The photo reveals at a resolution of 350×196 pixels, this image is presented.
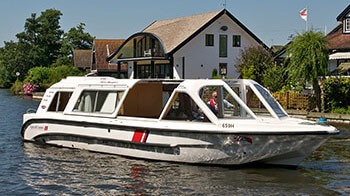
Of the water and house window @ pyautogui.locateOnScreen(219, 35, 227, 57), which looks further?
house window @ pyautogui.locateOnScreen(219, 35, 227, 57)

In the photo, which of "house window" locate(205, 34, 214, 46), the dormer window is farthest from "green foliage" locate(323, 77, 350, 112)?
"house window" locate(205, 34, 214, 46)

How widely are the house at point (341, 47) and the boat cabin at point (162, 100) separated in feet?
79.9

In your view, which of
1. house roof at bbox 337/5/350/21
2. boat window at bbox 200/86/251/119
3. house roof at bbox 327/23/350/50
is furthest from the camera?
house roof at bbox 337/5/350/21

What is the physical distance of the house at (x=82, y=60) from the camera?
84500 millimetres

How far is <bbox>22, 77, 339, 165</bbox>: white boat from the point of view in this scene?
12.9m

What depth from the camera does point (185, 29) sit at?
48281mm

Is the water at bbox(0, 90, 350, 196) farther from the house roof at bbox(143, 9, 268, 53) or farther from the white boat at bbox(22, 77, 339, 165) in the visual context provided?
the house roof at bbox(143, 9, 268, 53)

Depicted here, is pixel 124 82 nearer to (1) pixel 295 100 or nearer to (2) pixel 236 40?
(1) pixel 295 100

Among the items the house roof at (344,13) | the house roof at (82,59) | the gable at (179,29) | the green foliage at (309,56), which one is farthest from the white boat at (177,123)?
the house roof at (82,59)

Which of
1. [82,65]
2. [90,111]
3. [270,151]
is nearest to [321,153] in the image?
[270,151]

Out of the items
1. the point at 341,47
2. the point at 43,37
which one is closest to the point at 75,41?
the point at 43,37

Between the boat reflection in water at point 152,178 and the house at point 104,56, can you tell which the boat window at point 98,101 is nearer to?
the boat reflection in water at point 152,178

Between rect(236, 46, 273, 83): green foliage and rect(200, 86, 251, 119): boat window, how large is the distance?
24751 millimetres

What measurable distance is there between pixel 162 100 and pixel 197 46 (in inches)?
1239
